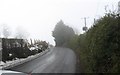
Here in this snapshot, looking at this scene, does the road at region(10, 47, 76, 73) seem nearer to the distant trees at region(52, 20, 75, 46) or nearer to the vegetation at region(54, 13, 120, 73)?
the vegetation at region(54, 13, 120, 73)

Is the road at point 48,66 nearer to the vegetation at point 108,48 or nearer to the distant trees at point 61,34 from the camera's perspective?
the vegetation at point 108,48

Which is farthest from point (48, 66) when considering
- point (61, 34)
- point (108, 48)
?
point (61, 34)

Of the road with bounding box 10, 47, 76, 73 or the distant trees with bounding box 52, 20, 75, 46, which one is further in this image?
the distant trees with bounding box 52, 20, 75, 46

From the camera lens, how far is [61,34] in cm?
9912

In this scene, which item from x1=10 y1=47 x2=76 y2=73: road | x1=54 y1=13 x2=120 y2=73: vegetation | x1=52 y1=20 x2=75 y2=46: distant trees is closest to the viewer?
x1=54 y1=13 x2=120 y2=73: vegetation

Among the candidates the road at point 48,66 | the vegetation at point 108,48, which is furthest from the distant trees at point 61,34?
the vegetation at point 108,48

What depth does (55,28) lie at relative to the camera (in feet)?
333

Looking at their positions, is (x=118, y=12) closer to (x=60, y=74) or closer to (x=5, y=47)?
(x=60, y=74)

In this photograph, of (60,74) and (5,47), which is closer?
(60,74)

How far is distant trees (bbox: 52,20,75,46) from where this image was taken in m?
99.0

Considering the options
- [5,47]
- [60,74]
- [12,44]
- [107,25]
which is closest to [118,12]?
[107,25]

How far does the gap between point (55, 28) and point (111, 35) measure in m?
87.5

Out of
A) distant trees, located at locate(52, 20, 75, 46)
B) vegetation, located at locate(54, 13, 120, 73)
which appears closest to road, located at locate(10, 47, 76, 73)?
vegetation, located at locate(54, 13, 120, 73)

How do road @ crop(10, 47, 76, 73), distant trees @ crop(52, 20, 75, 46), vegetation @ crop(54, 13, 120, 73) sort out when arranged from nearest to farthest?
vegetation @ crop(54, 13, 120, 73) → road @ crop(10, 47, 76, 73) → distant trees @ crop(52, 20, 75, 46)
